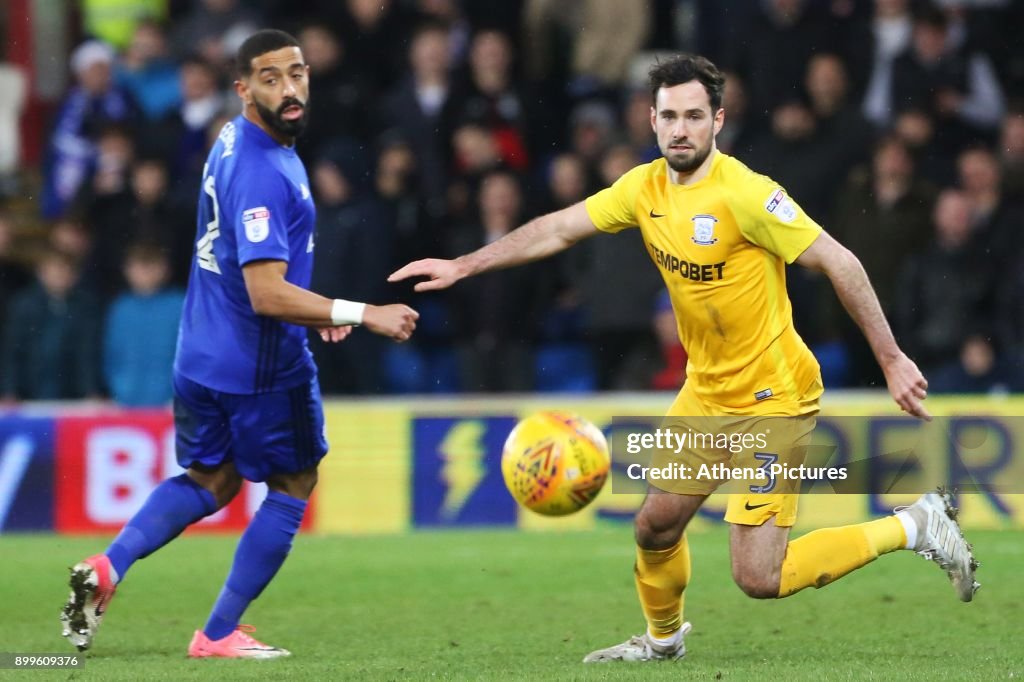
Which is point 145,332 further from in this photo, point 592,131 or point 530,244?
point 530,244

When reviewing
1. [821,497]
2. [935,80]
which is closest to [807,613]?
[821,497]

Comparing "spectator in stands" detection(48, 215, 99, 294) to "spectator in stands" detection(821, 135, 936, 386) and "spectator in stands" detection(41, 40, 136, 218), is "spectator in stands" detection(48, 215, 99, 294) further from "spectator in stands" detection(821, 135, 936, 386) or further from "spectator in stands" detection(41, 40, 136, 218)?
"spectator in stands" detection(821, 135, 936, 386)

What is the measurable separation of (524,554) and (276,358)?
3.87 meters

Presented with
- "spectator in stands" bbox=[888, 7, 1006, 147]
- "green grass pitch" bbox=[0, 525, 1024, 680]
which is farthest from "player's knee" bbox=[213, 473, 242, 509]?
"spectator in stands" bbox=[888, 7, 1006, 147]

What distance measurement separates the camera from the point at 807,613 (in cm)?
825

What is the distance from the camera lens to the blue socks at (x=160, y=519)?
7.13 metres

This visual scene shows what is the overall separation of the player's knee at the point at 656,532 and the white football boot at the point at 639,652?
41cm

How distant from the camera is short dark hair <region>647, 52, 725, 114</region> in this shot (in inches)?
260

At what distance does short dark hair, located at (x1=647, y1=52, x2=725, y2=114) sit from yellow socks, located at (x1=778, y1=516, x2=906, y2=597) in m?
1.71

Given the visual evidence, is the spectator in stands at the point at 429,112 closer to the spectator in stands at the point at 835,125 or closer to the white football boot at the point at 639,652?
the spectator in stands at the point at 835,125

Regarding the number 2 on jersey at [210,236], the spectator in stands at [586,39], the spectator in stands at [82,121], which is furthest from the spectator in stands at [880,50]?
the number 2 on jersey at [210,236]

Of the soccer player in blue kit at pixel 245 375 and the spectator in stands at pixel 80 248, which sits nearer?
the soccer player in blue kit at pixel 245 375

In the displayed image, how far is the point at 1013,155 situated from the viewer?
12.9 meters

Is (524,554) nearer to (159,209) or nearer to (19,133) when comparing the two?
(159,209)
